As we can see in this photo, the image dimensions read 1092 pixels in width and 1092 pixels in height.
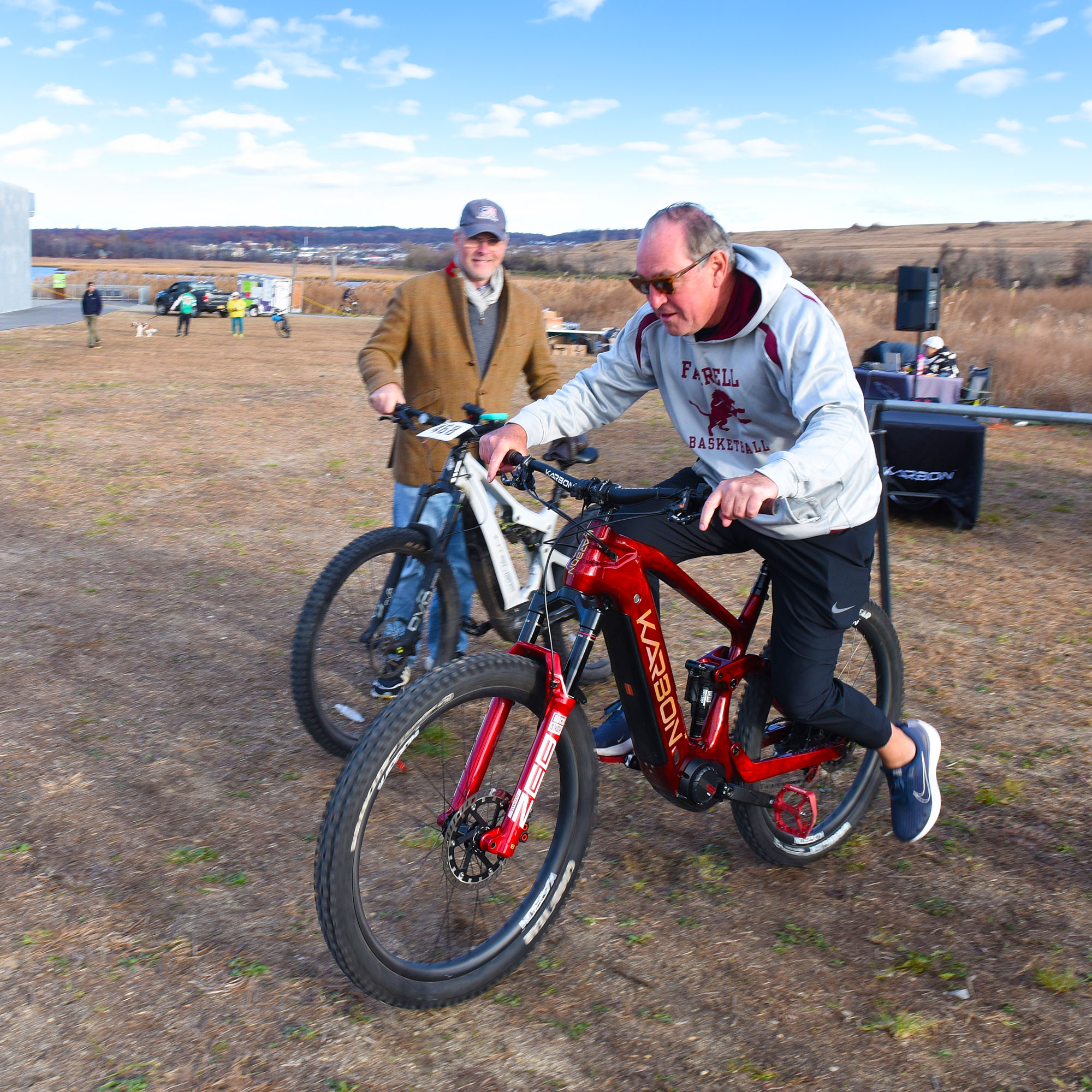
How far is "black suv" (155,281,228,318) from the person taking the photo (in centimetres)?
4266

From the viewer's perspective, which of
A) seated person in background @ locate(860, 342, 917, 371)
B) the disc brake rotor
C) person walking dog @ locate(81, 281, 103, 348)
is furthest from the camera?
person walking dog @ locate(81, 281, 103, 348)

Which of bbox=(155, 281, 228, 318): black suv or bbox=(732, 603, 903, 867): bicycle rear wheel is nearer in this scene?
bbox=(732, 603, 903, 867): bicycle rear wheel

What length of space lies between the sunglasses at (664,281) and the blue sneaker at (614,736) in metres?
1.25

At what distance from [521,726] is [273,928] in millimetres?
1068

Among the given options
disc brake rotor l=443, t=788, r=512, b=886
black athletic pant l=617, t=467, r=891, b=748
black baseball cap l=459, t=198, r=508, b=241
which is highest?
black baseball cap l=459, t=198, r=508, b=241

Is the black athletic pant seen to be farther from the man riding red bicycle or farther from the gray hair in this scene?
the gray hair

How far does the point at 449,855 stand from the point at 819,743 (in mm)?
1413

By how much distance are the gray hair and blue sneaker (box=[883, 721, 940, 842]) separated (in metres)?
1.76

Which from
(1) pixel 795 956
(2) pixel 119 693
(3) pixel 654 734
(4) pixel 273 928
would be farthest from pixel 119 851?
(1) pixel 795 956

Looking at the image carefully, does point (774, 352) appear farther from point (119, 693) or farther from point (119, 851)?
point (119, 693)

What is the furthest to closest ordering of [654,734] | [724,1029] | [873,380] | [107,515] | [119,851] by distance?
[873,380] → [107,515] → [119,851] → [654,734] → [724,1029]

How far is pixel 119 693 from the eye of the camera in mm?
4922

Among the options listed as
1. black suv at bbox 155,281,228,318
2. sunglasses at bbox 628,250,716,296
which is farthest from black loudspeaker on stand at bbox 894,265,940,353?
black suv at bbox 155,281,228,318

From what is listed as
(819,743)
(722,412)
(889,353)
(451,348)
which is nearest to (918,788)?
(819,743)
